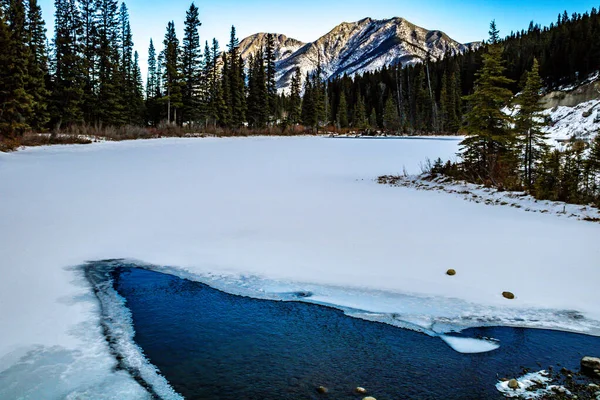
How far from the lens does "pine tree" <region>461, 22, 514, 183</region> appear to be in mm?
14234

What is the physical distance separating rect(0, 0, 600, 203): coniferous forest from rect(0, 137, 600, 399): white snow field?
3.34m

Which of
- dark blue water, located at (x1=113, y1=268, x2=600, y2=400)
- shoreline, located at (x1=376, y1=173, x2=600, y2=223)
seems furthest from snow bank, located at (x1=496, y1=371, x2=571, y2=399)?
shoreline, located at (x1=376, y1=173, x2=600, y2=223)

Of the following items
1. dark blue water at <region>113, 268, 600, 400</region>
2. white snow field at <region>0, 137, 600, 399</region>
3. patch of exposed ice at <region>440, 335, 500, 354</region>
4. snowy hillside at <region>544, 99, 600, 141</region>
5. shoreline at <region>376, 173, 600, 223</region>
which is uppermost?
snowy hillside at <region>544, 99, 600, 141</region>

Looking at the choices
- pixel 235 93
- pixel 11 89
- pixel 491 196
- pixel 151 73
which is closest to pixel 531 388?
Answer: pixel 491 196

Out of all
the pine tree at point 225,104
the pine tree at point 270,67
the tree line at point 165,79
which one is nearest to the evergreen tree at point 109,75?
the tree line at point 165,79

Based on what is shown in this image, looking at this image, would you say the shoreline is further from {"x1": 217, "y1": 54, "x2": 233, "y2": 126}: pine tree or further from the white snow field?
{"x1": 217, "y1": 54, "x2": 233, "y2": 126}: pine tree

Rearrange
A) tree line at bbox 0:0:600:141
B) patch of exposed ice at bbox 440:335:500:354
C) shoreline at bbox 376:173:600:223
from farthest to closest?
1. tree line at bbox 0:0:600:141
2. shoreline at bbox 376:173:600:223
3. patch of exposed ice at bbox 440:335:500:354

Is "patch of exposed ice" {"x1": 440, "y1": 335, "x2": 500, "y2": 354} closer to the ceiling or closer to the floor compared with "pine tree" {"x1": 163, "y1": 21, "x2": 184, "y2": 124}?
closer to the floor

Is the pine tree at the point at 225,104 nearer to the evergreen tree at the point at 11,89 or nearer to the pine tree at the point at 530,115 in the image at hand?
the evergreen tree at the point at 11,89

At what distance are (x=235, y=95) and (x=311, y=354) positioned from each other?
5385 centimetres

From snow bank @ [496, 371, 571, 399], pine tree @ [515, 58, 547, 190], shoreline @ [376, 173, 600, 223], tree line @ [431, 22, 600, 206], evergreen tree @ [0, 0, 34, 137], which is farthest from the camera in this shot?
evergreen tree @ [0, 0, 34, 137]

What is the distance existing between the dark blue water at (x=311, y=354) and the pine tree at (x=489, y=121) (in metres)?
11.1

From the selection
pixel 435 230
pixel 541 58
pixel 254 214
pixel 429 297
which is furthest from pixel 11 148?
pixel 541 58

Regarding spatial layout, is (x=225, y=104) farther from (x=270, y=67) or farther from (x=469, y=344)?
(x=469, y=344)
